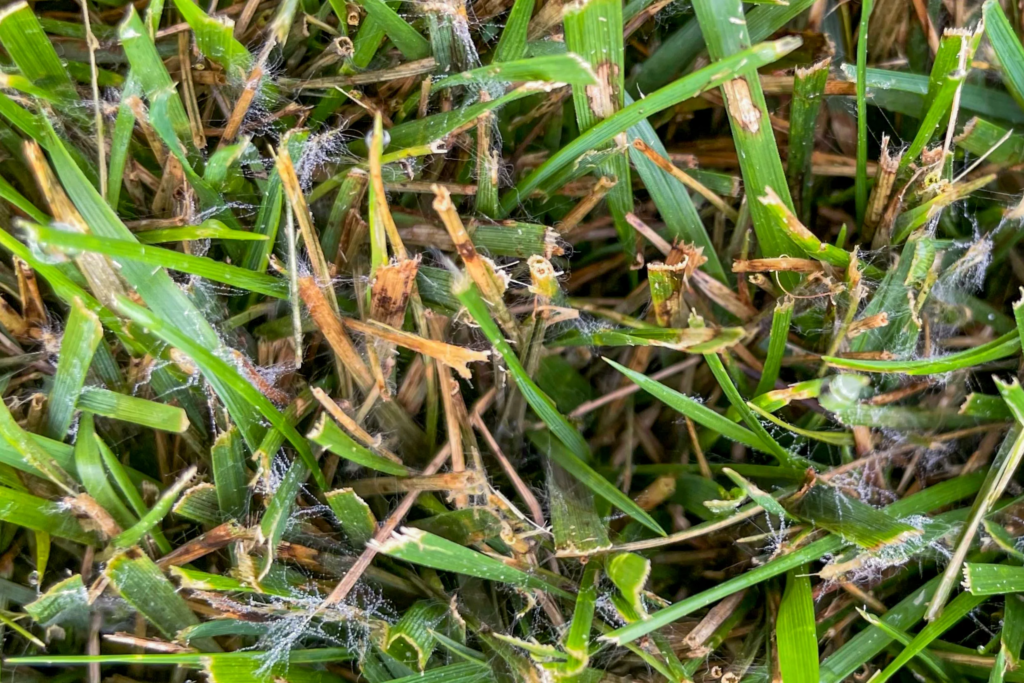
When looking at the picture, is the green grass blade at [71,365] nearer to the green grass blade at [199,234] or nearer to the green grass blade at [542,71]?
the green grass blade at [199,234]

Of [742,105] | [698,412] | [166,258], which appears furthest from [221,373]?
[742,105]

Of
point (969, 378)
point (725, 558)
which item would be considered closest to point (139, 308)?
point (725, 558)

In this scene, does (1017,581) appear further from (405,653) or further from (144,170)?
(144,170)

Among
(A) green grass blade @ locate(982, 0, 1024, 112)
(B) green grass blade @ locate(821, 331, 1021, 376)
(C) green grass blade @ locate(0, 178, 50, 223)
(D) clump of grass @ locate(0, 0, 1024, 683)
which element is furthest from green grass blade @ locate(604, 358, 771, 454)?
(C) green grass blade @ locate(0, 178, 50, 223)

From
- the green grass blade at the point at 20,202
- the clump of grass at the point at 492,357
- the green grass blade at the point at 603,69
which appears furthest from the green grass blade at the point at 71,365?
the green grass blade at the point at 603,69

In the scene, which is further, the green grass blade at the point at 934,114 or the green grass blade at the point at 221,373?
the green grass blade at the point at 934,114

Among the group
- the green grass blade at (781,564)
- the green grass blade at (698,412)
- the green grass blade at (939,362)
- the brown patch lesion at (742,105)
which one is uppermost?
the brown patch lesion at (742,105)

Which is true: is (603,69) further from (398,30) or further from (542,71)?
(398,30)

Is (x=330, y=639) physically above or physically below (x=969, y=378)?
below

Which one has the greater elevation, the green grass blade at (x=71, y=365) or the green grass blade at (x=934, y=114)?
the green grass blade at (x=934, y=114)
